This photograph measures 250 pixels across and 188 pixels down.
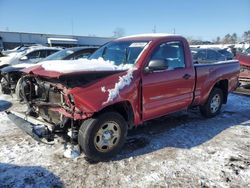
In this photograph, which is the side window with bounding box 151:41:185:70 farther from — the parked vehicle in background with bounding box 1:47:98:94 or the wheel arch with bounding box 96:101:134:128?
the parked vehicle in background with bounding box 1:47:98:94

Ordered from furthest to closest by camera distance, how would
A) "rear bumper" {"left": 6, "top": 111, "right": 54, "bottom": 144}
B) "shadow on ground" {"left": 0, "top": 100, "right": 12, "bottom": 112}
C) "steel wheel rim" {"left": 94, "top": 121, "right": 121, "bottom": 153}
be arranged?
"shadow on ground" {"left": 0, "top": 100, "right": 12, "bottom": 112} → "steel wheel rim" {"left": 94, "top": 121, "right": 121, "bottom": 153} → "rear bumper" {"left": 6, "top": 111, "right": 54, "bottom": 144}

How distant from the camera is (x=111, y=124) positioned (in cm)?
462

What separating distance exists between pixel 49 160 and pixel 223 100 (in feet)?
16.2

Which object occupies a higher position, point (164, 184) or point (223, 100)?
point (223, 100)

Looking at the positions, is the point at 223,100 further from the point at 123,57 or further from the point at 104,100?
the point at 104,100

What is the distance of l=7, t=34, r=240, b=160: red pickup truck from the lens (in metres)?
4.29

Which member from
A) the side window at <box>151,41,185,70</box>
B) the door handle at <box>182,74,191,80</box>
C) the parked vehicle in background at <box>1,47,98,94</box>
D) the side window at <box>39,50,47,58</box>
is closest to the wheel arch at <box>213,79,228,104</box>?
the door handle at <box>182,74,191,80</box>

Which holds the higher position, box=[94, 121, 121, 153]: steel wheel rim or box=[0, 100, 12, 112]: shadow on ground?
box=[94, 121, 121, 153]: steel wheel rim

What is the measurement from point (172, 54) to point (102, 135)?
2.28 meters

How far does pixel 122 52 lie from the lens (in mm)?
5516

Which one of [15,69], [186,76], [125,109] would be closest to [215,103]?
[186,76]

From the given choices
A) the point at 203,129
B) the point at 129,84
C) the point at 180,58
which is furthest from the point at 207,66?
the point at 129,84

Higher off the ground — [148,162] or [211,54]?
[211,54]

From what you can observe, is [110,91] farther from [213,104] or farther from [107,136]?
[213,104]
